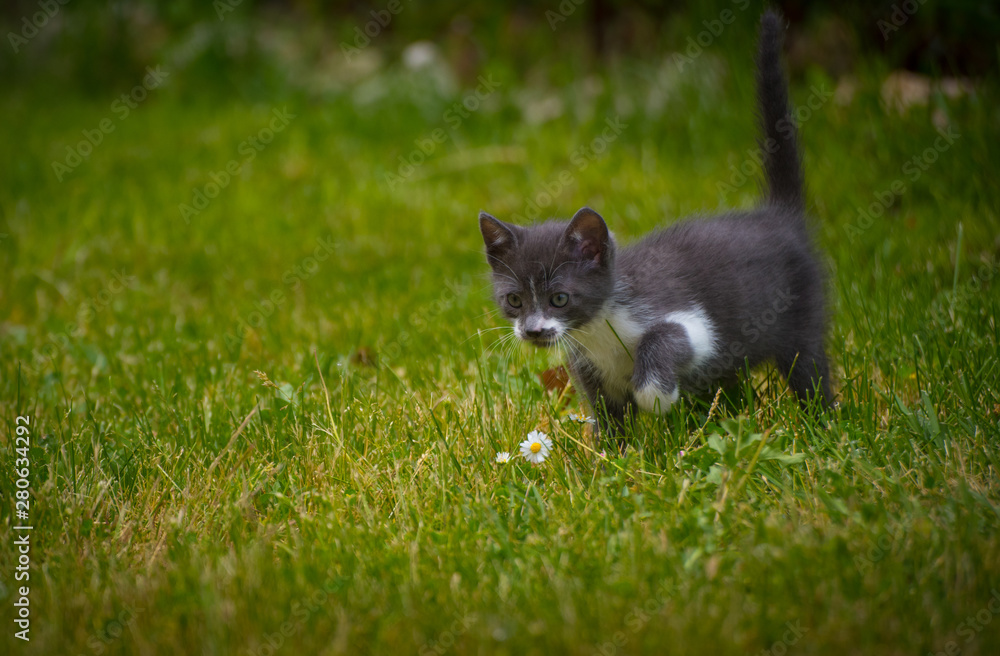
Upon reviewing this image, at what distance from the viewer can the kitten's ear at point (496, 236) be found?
3.04m

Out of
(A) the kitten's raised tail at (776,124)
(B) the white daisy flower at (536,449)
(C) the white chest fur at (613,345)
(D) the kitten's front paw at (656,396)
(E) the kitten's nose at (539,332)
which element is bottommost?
(B) the white daisy flower at (536,449)

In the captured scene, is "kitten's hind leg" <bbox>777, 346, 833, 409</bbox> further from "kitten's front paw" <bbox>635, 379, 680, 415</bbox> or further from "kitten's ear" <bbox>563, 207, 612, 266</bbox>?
"kitten's ear" <bbox>563, 207, 612, 266</bbox>

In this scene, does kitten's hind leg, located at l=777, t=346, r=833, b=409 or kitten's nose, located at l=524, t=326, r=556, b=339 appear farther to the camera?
kitten's hind leg, located at l=777, t=346, r=833, b=409

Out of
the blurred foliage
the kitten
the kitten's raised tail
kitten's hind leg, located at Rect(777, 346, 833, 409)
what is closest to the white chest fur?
the kitten

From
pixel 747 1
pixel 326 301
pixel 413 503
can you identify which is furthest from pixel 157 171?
pixel 413 503

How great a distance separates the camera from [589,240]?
294cm

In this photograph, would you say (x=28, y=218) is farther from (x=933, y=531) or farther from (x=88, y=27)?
(x=933, y=531)

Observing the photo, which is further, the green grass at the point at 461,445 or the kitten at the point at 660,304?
the kitten at the point at 660,304

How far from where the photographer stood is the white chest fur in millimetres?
2918

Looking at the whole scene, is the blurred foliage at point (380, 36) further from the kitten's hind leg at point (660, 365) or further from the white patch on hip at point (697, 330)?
the kitten's hind leg at point (660, 365)

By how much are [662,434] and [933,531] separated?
0.91m

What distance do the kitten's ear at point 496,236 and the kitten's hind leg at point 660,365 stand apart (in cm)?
60

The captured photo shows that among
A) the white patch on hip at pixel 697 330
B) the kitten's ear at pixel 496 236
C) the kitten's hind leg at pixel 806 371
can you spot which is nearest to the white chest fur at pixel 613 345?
the white patch on hip at pixel 697 330

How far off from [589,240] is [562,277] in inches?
6.2
